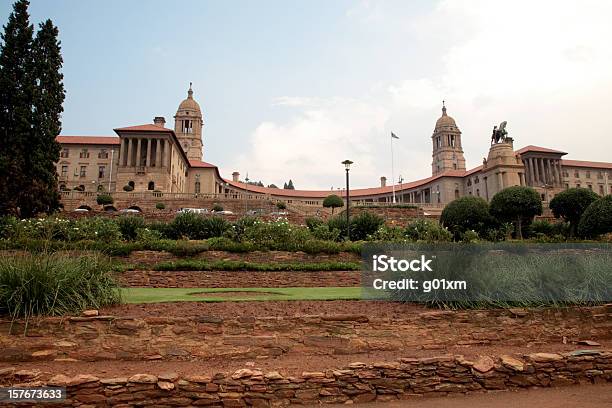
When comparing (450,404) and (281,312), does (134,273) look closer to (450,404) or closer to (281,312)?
(281,312)

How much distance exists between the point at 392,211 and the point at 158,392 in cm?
4305

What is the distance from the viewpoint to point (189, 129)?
90.8 m

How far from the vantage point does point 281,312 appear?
8.29 m

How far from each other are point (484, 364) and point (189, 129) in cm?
9019

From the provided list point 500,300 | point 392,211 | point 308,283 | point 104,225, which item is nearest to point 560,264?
point 500,300

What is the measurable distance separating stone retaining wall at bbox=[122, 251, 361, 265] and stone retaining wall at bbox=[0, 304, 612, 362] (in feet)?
33.1

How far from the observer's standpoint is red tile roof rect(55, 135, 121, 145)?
68.7 metres

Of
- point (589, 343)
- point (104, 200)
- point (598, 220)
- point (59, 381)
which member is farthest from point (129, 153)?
point (589, 343)

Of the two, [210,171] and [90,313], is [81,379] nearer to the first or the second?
[90,313]

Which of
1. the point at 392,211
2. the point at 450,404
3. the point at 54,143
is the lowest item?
the point at 450,404

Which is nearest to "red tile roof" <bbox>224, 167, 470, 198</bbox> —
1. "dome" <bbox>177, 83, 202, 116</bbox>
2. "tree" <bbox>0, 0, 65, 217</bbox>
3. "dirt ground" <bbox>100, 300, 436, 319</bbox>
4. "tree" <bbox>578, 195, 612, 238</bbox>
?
"dome" <bbox>177, 83, 202, 116</bbox>

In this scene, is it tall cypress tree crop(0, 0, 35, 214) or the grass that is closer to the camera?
the grass

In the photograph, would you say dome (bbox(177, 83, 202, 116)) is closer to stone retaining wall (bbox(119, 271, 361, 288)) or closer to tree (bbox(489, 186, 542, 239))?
tree (bbox(489, 186, 542, 239))

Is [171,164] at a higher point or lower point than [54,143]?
higher
